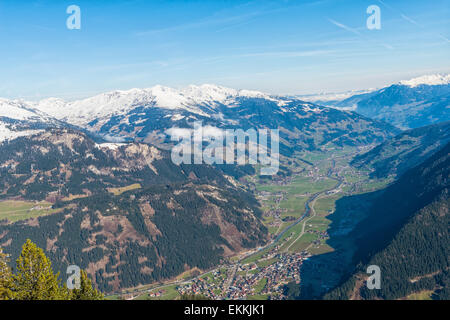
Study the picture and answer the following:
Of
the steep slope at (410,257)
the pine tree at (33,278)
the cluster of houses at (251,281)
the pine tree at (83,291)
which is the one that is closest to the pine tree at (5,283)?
the pine tree at (33,278)

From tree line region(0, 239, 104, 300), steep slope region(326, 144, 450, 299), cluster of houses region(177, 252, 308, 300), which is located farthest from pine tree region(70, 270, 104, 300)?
steep slope region(326, 144, 450, 299)

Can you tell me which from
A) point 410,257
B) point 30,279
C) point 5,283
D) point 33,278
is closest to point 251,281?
point 410,257

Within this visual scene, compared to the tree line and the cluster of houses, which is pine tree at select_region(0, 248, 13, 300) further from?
the cluster of houses

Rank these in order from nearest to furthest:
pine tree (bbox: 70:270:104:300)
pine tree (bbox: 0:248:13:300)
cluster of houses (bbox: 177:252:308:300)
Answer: pine tree (bbox: 0:248:13:300) < pine tree (bbox: 70:270:104:300) < cluster of houses (bbox: 177:252:308:300)

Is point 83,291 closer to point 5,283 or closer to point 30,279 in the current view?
point 30,279

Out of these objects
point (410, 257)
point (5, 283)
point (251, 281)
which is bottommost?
point (251, 281)

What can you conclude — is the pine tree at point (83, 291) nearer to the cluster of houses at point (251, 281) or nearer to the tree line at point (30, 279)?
the tree line at point (30, 279)
